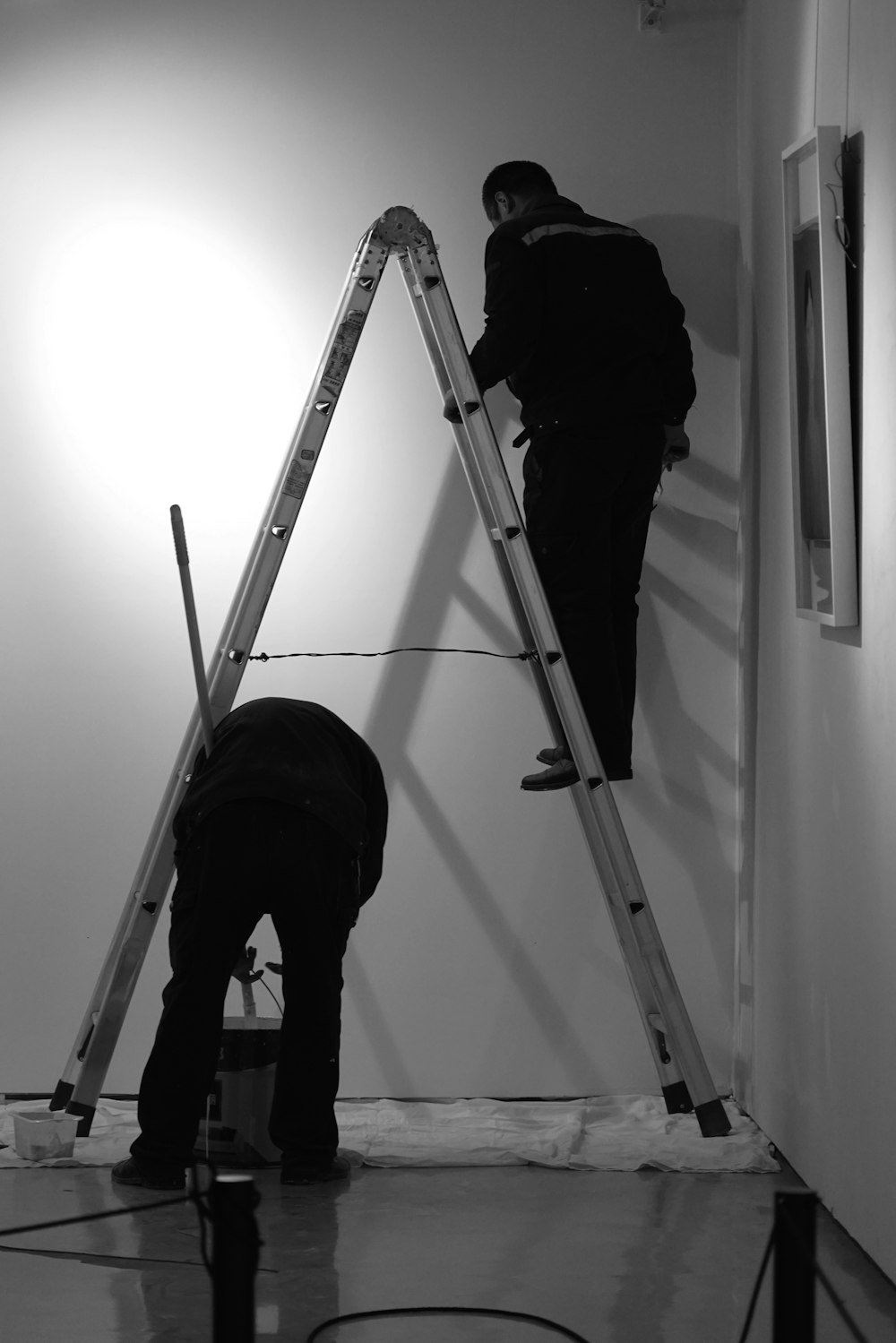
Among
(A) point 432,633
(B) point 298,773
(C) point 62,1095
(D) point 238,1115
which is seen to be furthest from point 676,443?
(C) point 62,1095

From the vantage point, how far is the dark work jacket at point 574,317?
343 cm

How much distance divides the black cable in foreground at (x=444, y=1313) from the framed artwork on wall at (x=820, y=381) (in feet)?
4.29

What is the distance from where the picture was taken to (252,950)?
329cm

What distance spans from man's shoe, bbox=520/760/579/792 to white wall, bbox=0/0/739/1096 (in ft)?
1.64

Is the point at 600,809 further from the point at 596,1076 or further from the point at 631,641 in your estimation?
the point at 596,1076

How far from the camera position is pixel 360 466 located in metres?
3.87

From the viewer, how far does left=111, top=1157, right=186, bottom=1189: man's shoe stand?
295cm

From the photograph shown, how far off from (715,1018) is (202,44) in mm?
2826

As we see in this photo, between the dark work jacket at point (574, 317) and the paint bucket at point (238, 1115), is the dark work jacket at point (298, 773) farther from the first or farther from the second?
the dark work jacket at point (574, 317)

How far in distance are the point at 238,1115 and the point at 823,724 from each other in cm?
149

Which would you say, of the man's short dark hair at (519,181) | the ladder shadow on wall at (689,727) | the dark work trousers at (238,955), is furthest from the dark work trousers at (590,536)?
the dark work trousers at (238,955)

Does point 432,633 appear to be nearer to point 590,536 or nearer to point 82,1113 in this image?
point 590,536

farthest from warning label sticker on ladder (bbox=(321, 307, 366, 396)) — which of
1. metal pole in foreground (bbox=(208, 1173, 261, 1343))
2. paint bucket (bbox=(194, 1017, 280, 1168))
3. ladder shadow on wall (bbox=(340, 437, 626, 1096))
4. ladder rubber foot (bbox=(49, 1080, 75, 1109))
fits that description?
metal pole in foreground (bbox=(208, 1173, 261, 1343))

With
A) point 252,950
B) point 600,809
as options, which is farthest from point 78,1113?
point 600,809
